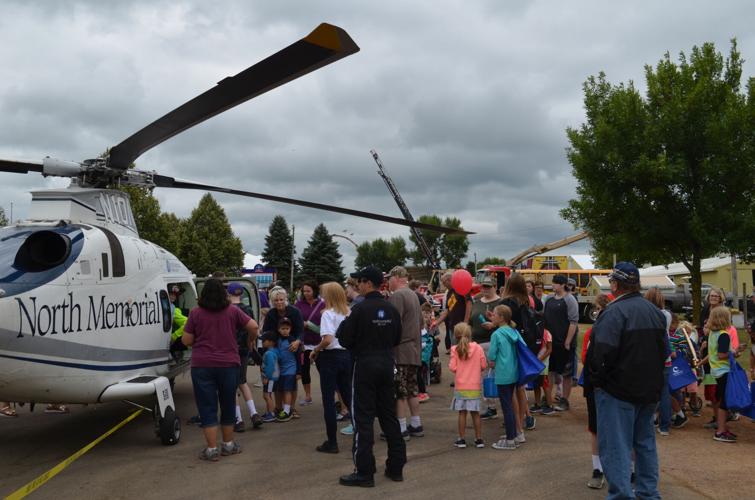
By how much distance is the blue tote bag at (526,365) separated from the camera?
21.2ft

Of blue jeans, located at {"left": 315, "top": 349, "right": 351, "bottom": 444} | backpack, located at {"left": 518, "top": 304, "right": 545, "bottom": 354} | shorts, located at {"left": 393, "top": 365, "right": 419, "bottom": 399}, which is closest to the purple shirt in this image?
blue jeans, located at {"left": 315, "top": 349, "right": 351, "bottom": 444}

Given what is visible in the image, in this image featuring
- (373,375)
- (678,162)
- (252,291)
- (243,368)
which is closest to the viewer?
(373,375)

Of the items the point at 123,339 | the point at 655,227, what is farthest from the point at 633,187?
the point at 123,339

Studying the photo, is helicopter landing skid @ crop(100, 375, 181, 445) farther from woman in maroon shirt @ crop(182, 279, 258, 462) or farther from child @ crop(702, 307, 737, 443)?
Answer: child @ crop(702, 307, 737, 443)

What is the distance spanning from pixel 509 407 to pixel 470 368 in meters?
0.57

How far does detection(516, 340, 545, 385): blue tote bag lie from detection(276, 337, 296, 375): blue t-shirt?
2894 mm

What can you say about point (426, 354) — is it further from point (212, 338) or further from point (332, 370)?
point (212, 338)

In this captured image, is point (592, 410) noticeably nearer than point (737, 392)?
Yes

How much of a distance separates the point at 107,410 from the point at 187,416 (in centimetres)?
126

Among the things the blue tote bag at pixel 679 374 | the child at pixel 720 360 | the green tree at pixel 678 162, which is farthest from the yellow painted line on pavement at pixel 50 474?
the green tree at pixel 678 162

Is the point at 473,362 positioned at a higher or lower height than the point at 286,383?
higher

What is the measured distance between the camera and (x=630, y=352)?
14.2ft

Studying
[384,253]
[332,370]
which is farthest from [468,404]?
[384,253]

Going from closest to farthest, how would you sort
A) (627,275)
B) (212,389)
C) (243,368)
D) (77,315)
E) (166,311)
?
(627,275) → (77,315) → (212,389) → (166,311) → (243,368)
